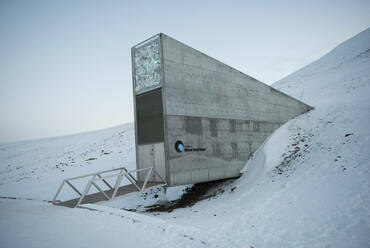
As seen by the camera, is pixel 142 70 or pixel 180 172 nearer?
pixel 180 172

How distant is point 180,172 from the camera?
11938mm

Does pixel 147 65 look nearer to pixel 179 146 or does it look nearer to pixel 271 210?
pixel 179 146

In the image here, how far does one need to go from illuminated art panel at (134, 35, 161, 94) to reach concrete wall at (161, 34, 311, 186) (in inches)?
19.3

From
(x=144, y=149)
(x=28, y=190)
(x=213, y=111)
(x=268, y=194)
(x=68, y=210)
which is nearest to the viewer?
(x=68, y=210)

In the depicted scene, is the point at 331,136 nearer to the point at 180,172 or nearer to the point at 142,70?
the point at 180,172

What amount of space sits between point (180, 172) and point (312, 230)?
6594 millimetres

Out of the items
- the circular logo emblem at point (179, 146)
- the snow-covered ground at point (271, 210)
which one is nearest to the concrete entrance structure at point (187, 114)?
the circular logo emblem at point (179, 146)

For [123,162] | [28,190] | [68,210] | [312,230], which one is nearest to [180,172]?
[68,210]

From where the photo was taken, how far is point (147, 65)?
12.8 metres

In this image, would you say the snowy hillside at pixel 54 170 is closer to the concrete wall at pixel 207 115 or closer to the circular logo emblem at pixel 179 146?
the concrete wall at pixel 207 115

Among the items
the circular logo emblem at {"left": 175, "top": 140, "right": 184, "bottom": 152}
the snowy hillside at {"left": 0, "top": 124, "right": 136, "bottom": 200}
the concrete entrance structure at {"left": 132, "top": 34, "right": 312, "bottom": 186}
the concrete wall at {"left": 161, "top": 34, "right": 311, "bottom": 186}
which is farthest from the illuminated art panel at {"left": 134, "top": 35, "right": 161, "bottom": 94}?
the snowy hillside at {"left": 0, "top": 124, "right": 136, "bottom": 200}

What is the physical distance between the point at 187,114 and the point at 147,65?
356cm

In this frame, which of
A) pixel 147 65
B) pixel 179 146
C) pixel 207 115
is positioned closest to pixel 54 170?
pixel 147 65

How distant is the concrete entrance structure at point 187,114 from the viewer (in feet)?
39.3
